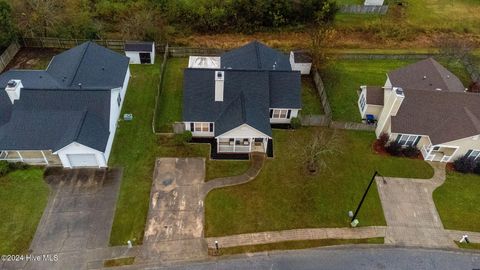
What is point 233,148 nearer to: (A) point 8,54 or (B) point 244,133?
(B) point 244,133

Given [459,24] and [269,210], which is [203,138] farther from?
[459,24]

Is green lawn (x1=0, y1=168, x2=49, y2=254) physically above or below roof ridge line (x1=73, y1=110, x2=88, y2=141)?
below

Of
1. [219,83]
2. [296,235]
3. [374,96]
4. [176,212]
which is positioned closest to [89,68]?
[219,83]

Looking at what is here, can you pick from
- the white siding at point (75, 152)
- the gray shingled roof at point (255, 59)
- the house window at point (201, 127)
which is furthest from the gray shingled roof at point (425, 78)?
the white siding at point (75, 152)

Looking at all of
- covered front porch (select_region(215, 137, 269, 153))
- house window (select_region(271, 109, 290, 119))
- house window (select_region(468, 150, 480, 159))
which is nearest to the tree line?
house window (select_region(271, 109, 290, 119))

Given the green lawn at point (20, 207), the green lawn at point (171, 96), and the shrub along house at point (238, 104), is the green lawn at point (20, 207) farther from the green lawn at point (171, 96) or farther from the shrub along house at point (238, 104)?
the shrub along house at point (238, 104)

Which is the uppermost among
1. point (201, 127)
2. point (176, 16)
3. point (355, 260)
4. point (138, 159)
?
point (176, 16)

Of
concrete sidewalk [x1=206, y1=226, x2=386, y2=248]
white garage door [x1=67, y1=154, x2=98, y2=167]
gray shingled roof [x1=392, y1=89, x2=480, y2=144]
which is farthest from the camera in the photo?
gray shingled roof [x1=392, y1=89, x2=480, y2=144]

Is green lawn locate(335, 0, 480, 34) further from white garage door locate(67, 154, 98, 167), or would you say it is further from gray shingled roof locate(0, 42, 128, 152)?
white garage door locate(67, 154, 98, 167)
